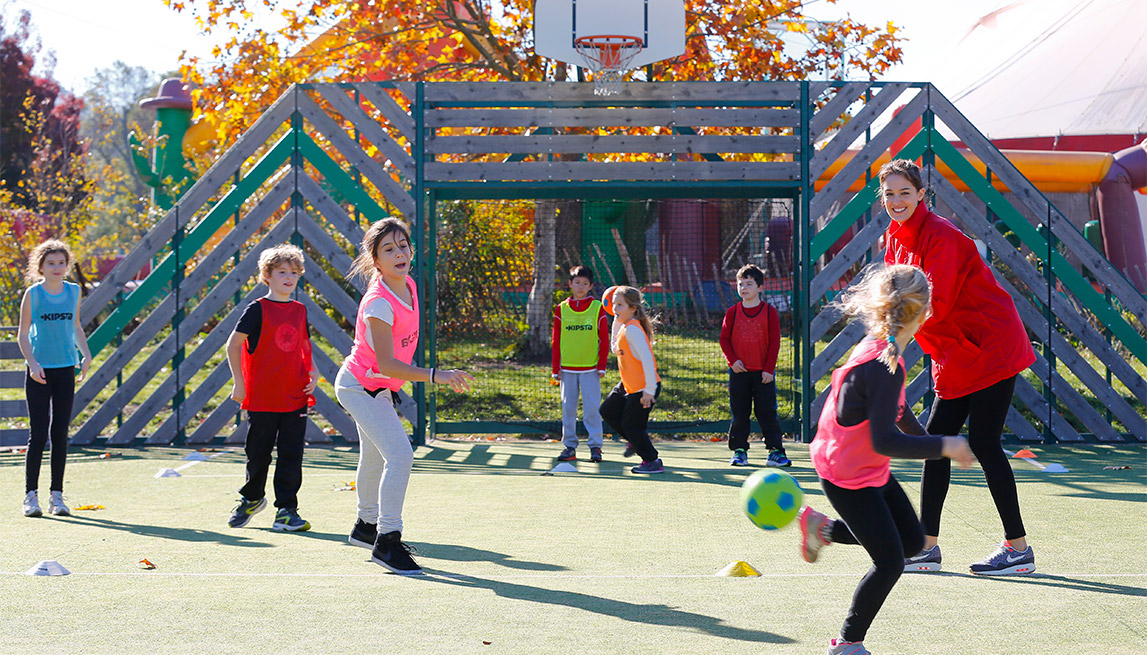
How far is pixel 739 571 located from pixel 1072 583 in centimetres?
151

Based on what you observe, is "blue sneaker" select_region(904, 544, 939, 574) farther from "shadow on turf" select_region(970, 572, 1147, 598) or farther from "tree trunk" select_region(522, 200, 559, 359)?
"tree trunk" select_region(522, 200, 559, 359)

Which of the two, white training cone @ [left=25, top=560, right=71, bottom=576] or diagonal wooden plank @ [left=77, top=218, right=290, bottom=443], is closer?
white training cone @ [left=25, top=560, right=71, bottom=576]

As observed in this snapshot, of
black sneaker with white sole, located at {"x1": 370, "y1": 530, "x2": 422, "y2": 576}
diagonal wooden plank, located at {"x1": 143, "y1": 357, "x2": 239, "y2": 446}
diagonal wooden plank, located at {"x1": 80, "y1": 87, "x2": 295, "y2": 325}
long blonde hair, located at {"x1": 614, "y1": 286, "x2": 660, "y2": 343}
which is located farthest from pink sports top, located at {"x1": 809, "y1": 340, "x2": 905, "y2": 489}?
diagonal wooden plank, located at {"x1": 80, "y1": 87, "x2": 295, "y2": 325}

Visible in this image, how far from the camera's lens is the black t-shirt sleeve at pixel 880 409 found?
12.9 ft

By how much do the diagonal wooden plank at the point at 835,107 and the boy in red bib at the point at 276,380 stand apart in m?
6.14

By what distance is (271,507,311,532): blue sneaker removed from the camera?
6848mm

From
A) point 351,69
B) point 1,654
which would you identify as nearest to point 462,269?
point 351,69

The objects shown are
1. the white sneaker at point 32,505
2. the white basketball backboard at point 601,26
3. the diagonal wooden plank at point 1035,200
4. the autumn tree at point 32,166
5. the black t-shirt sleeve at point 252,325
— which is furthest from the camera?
the autumn tree at point 32,166

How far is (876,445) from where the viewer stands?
3.95m

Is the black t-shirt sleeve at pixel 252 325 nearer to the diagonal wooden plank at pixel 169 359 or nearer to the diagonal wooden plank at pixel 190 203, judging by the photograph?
the diagonal wooden plank at pixel 169 359

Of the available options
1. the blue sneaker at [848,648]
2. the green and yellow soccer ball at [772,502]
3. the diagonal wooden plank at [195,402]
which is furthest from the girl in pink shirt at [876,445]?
the diagonal wooden plank at [195,402]

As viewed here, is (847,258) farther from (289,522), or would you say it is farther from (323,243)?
(289,522)

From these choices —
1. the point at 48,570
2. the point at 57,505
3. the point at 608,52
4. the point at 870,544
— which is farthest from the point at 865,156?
the point at 48,570

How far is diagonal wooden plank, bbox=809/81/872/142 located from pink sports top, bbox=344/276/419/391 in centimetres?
669
